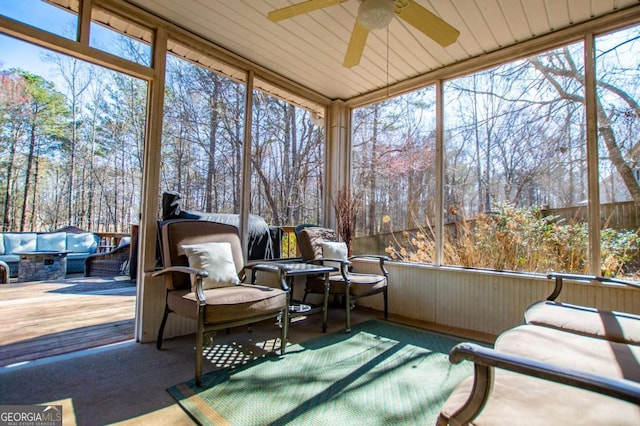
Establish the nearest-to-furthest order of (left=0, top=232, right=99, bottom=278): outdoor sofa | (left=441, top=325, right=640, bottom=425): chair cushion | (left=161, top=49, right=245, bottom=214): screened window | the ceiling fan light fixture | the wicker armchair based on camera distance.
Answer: (left=441, top=325, right=640, bottom=425): chair cushion
the ceiling fan light fixture
(left=161, top=49, right=245, bottom=214): screened window
(left=0, top=232, right=99, bottom=278): outdoor sofa
the wicker armchair

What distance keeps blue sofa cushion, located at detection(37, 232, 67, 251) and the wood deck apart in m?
1.14

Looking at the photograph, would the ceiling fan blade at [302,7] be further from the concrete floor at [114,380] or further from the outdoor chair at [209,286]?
the concrete floor at [114,380]

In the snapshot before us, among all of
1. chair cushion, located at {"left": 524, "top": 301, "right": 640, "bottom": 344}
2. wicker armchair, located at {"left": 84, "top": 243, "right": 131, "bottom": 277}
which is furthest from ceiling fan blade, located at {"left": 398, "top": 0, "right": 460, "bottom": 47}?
wicker armchair, located at {"left": 84, "top": 243, "right": 131, "bottom": 277}

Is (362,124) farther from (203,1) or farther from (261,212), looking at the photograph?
(203,1)

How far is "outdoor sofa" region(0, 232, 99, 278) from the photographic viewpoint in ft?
19.0

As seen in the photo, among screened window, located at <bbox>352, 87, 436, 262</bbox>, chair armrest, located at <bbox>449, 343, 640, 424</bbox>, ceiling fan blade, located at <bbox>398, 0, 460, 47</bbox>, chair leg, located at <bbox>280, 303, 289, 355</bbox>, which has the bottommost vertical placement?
chair leg, located at <bbox>280, 303, 289, 355</bbox>

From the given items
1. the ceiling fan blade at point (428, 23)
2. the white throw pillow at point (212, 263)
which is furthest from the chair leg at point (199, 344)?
the ceiling fan blade at point (428, 23)

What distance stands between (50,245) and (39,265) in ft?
2.89

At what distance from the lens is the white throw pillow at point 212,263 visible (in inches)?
97.9

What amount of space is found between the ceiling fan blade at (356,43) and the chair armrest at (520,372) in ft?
6.99

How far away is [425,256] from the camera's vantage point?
3715 mm

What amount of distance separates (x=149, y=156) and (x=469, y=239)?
3146 mm

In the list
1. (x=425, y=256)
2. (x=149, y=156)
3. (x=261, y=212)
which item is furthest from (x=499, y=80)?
(x=149, y=156)

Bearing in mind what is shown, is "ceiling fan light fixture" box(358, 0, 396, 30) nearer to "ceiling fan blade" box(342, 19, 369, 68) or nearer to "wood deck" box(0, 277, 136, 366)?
"ceiling fan blade" box(342, 19, 369, 68)
